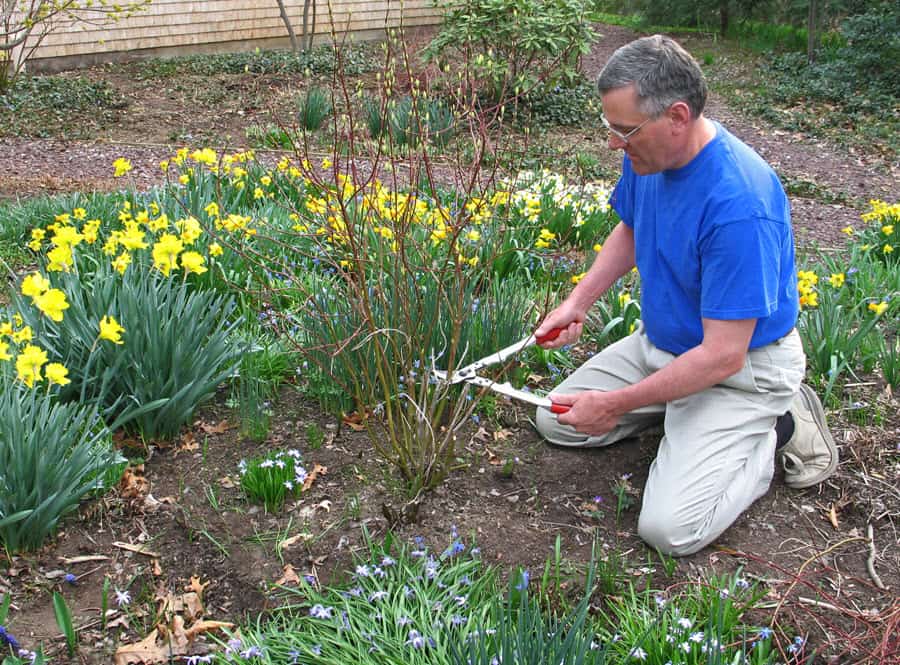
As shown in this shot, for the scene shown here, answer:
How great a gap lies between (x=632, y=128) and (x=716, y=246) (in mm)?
408

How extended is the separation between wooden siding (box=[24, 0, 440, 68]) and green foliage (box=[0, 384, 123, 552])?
29.7 feet

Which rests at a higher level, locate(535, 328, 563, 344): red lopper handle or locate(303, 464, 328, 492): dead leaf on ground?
locate(535, 328, 563, 344): red lopper handle

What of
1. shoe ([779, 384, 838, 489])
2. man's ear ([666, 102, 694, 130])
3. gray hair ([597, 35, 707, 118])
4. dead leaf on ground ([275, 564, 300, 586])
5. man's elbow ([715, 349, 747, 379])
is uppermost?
gray hair ([597, 35, 707, 118])

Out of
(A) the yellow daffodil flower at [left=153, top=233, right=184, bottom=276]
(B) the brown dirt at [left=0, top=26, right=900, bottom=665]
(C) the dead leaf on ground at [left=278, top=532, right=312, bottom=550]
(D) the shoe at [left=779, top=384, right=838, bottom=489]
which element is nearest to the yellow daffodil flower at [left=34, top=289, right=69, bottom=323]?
(A) the yellow daffodil flower at [left=153, top=233, right=184, bottom=276]

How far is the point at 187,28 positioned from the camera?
40.4ft

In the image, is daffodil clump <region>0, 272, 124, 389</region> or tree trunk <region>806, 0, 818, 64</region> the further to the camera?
tree trunk <region>806, 0, 818, 64</region>

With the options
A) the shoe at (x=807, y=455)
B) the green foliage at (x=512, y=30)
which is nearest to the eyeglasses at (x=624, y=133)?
the shoe at (x=807, y=455)

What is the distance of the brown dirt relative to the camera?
2359mm

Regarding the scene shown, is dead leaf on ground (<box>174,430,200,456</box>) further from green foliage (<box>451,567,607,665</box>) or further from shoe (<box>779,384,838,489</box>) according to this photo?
shoe (<box>779,384,838,489</box>)

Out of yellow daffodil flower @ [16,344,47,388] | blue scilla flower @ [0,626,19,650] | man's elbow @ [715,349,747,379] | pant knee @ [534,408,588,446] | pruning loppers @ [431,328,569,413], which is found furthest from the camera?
pant knee @ [534,408,588,446]

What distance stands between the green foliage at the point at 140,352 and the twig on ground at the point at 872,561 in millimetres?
2130

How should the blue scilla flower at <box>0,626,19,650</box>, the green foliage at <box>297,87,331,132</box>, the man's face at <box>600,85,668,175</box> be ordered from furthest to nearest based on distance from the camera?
the green foliage at <box>297,87,331,132</box> → the man's face at <box>600,85,668,175</box> → the blue scilla flower at <box>0,626,19,650</box>

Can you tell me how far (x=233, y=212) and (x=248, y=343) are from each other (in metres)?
1.51

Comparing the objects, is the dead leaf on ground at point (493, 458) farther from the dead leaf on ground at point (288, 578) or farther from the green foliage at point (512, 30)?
the green foliage at point (512, 30)
